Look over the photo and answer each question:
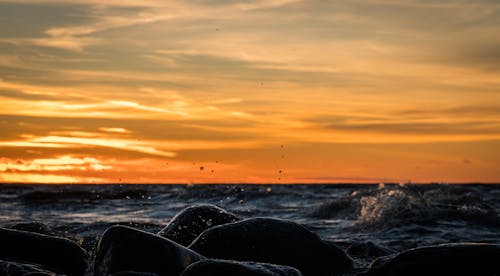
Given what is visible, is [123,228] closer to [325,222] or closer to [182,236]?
[182,236]

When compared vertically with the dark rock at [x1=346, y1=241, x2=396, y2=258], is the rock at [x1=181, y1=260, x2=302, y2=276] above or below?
above

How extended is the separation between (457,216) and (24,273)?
964 cm

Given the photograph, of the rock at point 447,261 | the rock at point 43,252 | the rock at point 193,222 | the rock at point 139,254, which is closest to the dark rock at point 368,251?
the rock at point 193,222

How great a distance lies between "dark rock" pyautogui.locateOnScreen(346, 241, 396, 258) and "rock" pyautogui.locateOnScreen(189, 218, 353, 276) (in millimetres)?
951

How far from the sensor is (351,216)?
48.8ft

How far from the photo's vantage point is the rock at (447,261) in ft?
17.9

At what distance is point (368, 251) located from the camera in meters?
7.94

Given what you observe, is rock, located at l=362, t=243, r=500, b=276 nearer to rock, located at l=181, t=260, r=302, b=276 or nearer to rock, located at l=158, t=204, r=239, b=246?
rock, located at l=181, t=260, r=302, b=276

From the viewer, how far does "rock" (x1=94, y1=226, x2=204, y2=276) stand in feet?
18.5

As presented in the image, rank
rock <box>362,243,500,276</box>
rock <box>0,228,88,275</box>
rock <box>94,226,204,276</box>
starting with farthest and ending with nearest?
rock <box>0,228,88,275</box> → rock <box>94,226,204,276</box> → rock <box>362,243,500,276</box>

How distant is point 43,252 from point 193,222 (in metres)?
2.00

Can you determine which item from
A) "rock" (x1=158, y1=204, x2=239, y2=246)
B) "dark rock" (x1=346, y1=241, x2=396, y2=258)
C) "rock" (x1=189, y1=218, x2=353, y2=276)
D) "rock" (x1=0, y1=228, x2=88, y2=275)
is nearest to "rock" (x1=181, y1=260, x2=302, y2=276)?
"rock" (x1=189, y1=218, x2=353, y2=276)

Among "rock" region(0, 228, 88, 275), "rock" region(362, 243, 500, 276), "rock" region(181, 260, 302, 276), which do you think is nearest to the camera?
"rock" region(181, 260, 302, 276)

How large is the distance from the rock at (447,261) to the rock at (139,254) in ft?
5.38
